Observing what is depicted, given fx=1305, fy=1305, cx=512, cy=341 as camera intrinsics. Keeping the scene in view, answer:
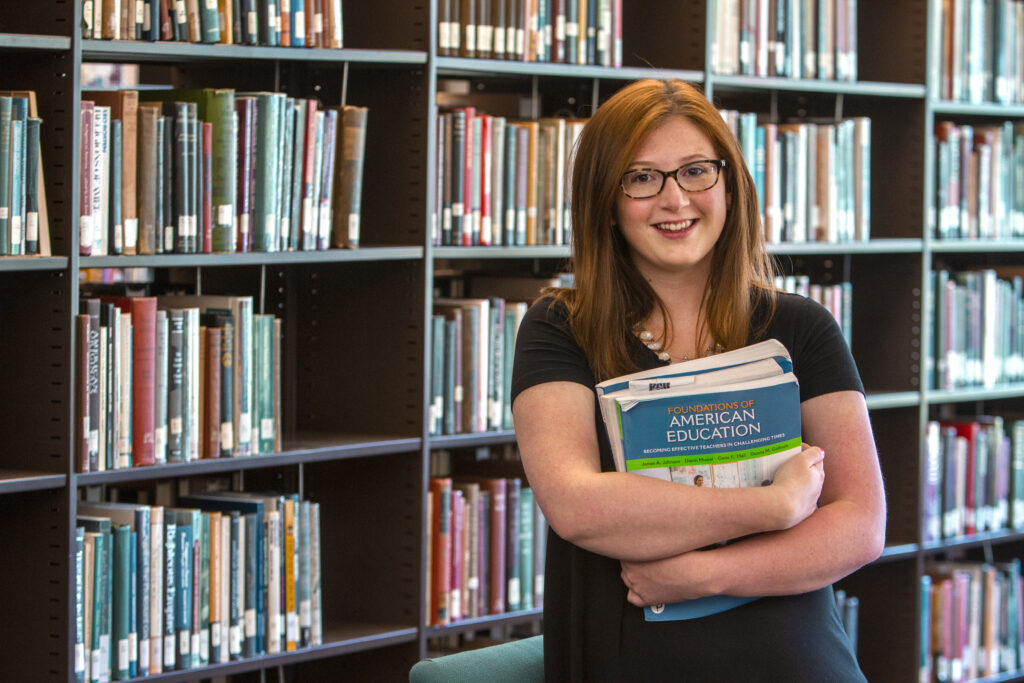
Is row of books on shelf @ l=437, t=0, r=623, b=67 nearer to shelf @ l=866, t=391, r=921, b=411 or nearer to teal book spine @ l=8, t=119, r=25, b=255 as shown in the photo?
teal book spine @ l=8, t=119, r=25, b=255

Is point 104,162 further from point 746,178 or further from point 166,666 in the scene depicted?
point 746,178

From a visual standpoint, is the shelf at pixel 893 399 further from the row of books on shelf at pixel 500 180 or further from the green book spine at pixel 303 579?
the green book spine at pixel 303 579

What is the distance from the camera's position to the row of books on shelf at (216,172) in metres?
2.33

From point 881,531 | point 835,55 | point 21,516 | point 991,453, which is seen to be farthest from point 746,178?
point 991,453

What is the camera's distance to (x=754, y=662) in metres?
1.53

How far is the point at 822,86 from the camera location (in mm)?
3279

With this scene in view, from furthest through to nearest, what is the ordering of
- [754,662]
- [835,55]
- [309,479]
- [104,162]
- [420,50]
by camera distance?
[835,55], [309,479], [420,50], [104,162], [754,662]

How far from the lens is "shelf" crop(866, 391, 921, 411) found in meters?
3.36

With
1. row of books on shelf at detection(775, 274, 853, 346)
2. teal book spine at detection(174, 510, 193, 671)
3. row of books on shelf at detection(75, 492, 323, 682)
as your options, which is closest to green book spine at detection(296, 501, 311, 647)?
row of books on shelf at detection(75, 492, 323, 682)

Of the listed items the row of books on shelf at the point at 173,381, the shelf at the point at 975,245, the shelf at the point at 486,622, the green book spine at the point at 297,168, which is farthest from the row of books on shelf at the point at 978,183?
the row of books on shelf at the point at 173,381

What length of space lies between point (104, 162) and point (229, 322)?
1.26 feet

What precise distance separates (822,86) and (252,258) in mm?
1572

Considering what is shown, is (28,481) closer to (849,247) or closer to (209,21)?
(209,21)

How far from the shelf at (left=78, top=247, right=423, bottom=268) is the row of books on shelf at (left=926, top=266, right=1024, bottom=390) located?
1576 mm
